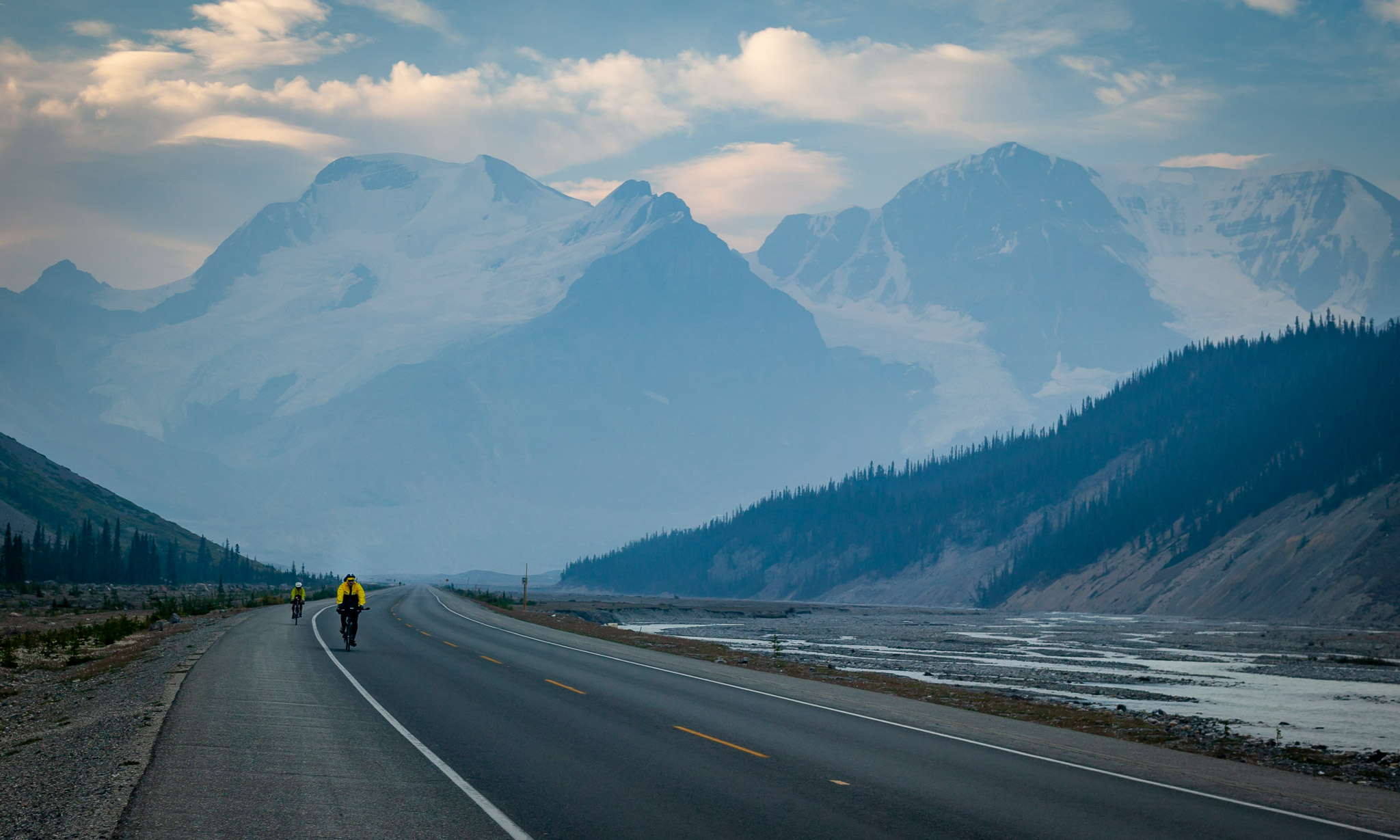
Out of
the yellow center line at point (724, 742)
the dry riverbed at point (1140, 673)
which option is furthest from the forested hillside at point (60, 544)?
the yellow center line at point (724, 742)

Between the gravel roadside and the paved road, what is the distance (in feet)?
1.49

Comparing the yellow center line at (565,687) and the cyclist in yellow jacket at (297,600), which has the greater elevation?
the cyclist in yellow jacket at (297,600)

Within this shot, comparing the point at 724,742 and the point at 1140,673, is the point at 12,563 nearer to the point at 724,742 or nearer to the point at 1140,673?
the point at 1140,673

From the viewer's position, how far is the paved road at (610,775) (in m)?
12.6

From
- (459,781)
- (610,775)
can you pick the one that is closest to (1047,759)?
(610,775)

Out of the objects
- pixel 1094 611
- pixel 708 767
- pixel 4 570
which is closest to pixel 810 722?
pixel 708 767

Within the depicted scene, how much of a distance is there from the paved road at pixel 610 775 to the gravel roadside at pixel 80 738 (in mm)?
455

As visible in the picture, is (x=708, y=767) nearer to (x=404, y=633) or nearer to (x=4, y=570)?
(x=404, y=633)

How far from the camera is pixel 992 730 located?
21.5 m

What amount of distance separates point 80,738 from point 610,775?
32.7ft

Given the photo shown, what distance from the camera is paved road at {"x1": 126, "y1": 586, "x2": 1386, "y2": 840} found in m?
12.6

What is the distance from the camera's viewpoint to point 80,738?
728 inches

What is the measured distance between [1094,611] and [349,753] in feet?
471

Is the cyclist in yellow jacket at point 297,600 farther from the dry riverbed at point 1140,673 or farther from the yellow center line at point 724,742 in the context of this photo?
the yellow center line at point 724,742
